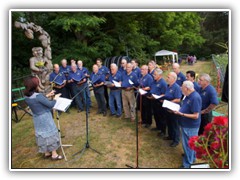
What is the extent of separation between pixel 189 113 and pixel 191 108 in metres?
0.13

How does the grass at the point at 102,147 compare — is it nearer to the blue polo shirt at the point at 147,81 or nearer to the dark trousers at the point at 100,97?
the dark trousers at the point at 100,97

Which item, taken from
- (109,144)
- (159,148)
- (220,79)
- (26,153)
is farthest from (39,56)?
(220,79)

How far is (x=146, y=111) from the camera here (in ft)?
19.0

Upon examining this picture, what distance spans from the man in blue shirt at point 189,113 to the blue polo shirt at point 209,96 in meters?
0.44

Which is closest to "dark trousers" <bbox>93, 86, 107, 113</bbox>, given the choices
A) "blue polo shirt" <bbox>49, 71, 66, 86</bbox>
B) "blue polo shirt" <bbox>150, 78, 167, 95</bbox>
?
"blue polo shirt" <bbox>49, 71, 66, 86</bbox>

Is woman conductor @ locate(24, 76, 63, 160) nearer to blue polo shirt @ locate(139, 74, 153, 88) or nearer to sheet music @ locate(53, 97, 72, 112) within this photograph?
sheet music @ locate(53, 97, 72, 112)

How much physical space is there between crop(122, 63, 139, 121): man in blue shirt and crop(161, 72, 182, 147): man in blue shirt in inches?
55.1

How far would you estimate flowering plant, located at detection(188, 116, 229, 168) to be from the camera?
1.96 meters

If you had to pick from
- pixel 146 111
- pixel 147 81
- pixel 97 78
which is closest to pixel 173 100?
pixel 147 81

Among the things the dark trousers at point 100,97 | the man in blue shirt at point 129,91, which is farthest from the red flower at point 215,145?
the dark trousers at point 100,97

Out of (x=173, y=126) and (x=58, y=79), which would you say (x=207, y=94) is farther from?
(x=58, y=79)

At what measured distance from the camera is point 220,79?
9359 mm

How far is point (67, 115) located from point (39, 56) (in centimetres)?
236

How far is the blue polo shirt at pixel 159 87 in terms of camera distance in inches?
188
